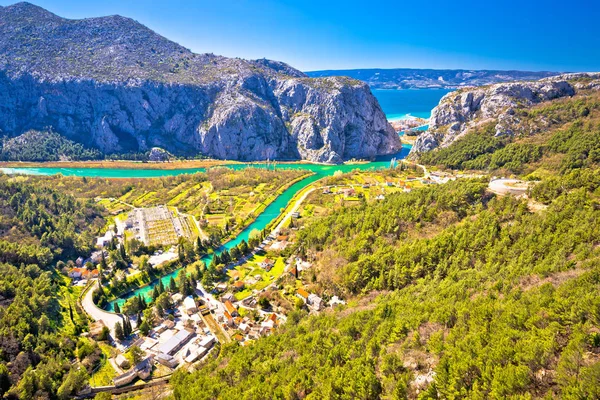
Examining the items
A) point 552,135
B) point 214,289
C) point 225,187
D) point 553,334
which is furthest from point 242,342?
point 552,135

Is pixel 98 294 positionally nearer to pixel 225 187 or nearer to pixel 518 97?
pixel 225 187

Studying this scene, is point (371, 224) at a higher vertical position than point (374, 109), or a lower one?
lower

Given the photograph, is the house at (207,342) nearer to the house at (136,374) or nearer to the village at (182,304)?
the village at (182,304)

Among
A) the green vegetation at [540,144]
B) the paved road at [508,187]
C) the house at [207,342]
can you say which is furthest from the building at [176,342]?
the green vegetation at [540,144]

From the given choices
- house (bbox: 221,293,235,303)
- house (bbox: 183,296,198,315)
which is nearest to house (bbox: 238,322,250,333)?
house (bbox: 221,293,235,303)

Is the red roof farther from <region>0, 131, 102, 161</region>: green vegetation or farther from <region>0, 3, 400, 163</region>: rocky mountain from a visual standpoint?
<region>0, 131, 102, 161</region>: green vegetation

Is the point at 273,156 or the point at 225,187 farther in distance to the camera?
the point at 273,156

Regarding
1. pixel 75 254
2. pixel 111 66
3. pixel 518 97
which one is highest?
pixel 111 66
